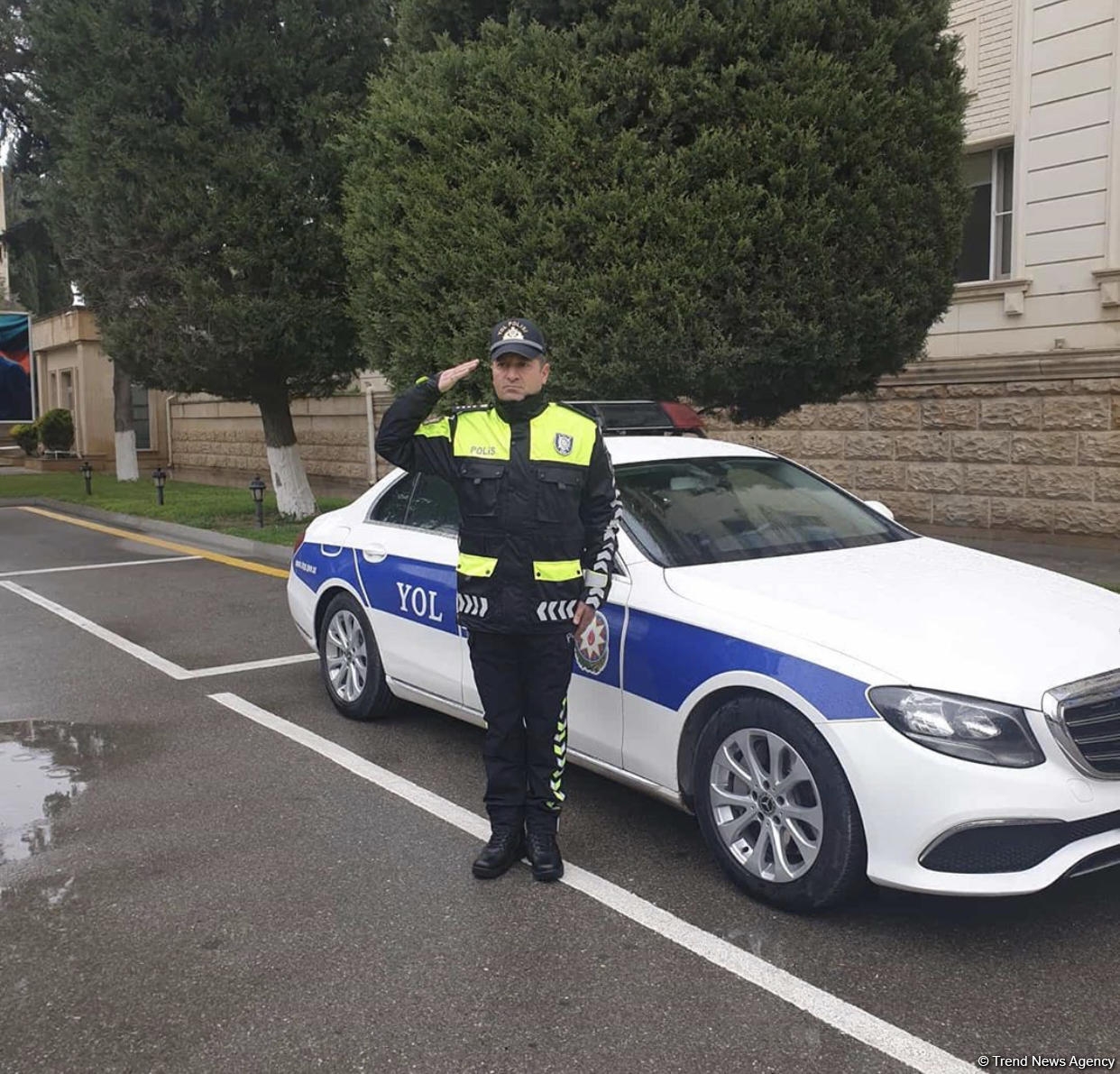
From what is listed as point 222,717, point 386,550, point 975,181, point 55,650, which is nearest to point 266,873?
point 386,550

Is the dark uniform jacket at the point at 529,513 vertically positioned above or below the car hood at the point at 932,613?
above

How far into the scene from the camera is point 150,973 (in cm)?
332

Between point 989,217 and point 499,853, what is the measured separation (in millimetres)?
11012

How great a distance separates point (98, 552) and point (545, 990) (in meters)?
11.5

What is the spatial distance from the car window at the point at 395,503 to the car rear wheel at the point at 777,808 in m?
2.28

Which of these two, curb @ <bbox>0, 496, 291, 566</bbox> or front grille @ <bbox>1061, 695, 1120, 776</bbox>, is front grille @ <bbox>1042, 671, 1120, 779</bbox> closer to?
front grille @ <bbox>1061, 695, 1120, 776</bbox>

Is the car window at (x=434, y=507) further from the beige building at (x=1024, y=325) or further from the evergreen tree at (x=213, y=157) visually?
the evergreen tree at (x=213, y=157)

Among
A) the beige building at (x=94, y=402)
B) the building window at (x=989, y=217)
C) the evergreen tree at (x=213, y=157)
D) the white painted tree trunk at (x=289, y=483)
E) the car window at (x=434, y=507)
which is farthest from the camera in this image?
the beige building at (x=94, y=402)

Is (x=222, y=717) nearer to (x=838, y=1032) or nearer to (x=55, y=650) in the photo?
(x=55, y=650)

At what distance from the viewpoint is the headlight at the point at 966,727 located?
3234mm

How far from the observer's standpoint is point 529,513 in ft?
12.5

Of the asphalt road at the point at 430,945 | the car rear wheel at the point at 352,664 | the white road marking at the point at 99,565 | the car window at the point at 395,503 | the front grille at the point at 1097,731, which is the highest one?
the car window at the point at 395,503

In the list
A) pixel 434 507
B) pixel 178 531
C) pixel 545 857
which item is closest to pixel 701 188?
pixel 434 507

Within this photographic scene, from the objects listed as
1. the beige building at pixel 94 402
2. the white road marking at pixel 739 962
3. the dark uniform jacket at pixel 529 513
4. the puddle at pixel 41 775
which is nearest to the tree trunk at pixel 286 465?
the puddle at pixel 41 775
